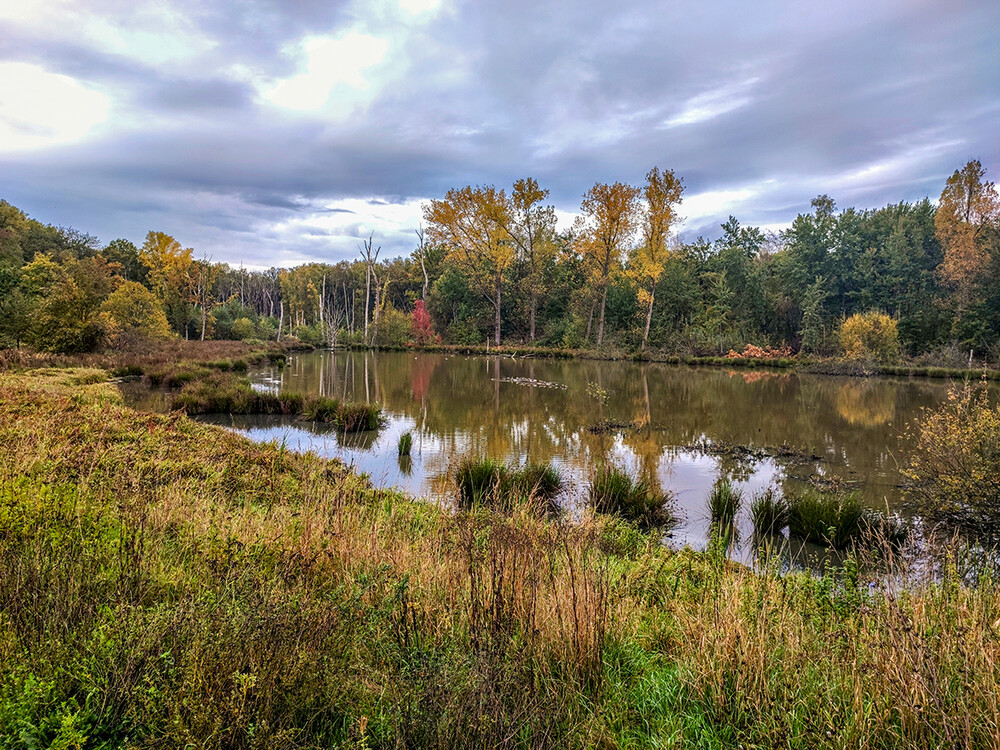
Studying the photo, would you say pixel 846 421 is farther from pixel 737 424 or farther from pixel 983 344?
Result: pixel 983 344

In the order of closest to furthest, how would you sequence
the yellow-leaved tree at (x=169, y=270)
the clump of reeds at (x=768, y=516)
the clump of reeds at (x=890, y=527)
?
the clump of reeds at (x=890, y=527) → the clump of reeds at (x=768, y=516) → the yellow-leaved tree at (x=169, y=270)

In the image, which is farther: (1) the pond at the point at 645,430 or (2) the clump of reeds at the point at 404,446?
(2) the clump of reeds at the point at 404,446

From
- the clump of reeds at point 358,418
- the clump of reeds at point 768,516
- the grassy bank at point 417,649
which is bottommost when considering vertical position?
the clump of reeds at point 768,516

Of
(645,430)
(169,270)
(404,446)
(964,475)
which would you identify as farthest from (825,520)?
→ (169,270)

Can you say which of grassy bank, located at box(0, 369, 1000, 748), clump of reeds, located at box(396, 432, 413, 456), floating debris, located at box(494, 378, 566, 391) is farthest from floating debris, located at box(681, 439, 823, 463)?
floating debris, located at box(494, 378, 566, 391)

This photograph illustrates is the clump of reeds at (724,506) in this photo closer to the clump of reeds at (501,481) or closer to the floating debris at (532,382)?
the clump of reeds at (501,481)

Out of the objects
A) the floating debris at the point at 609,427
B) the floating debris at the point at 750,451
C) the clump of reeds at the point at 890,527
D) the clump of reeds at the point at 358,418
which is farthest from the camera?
the floating debris at the point at 609,427

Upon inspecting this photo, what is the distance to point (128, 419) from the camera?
8.31 m

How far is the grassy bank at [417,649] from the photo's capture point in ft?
5.98

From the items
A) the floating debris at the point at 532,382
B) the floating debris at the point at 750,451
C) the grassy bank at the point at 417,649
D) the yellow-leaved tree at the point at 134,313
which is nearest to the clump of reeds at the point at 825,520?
the grassy bank at the point at 417,649

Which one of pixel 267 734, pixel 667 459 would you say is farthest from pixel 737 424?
pixel 267 734

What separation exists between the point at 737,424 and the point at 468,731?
12.9 meters

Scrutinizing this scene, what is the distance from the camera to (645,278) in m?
37.2

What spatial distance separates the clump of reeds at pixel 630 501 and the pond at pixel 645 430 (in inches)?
10.4
